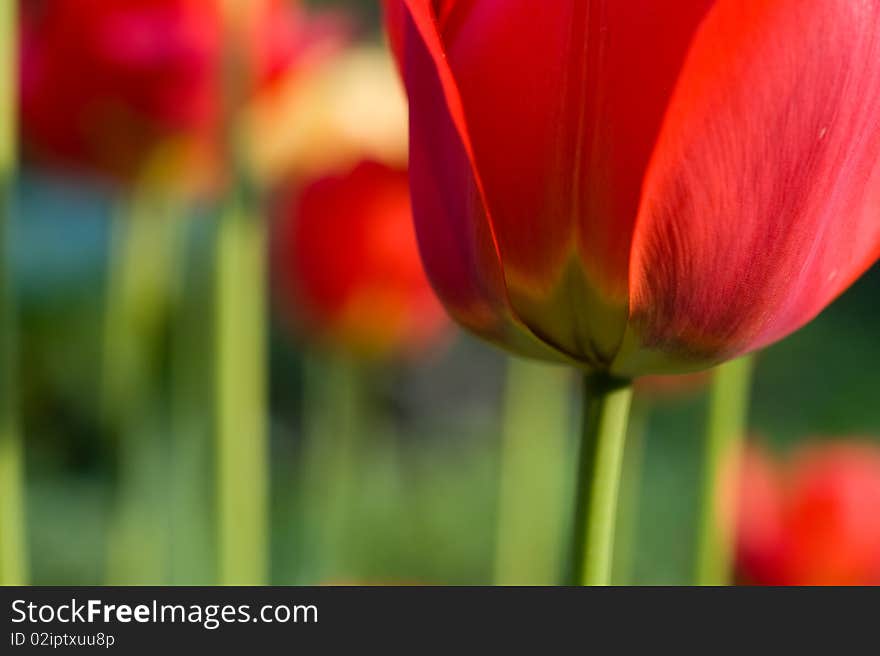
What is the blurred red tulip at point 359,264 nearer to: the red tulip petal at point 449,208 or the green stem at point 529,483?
the green stem at point 529,483

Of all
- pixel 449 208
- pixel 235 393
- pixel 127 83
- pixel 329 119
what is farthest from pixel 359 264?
pixel 449 208

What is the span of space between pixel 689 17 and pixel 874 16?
0.03 m

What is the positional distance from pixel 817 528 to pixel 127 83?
331mm

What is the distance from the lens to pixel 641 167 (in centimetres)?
23

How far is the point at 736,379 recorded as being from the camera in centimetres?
34

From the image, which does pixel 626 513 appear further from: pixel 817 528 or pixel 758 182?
pixel 758 182

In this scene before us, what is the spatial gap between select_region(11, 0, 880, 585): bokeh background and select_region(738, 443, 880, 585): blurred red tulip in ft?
0.23

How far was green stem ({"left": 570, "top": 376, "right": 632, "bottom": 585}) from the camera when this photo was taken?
23 cm

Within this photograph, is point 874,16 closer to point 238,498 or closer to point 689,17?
point 689,17

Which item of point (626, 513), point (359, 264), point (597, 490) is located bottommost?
point (597, 490)

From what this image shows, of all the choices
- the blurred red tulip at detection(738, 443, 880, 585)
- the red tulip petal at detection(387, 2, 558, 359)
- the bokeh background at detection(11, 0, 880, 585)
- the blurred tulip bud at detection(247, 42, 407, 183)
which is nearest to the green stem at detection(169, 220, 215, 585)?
the bokeh background at detection(11, 0, 880, 585)

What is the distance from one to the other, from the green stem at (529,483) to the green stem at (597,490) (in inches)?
17.4

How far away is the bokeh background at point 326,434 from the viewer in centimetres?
74

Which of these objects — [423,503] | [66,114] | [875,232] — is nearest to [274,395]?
[423,503]
